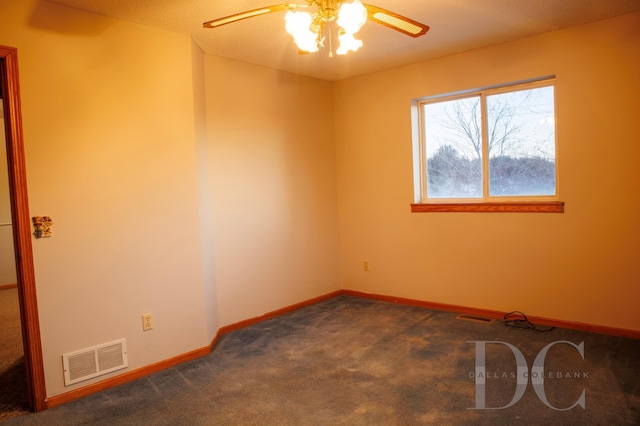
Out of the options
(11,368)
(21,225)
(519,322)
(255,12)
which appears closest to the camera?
(255,12)

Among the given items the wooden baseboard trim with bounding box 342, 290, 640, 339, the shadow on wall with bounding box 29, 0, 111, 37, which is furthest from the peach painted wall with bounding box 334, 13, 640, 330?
the shadow on wall with bounding box 29, 0, 111, 37

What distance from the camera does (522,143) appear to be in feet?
12.4

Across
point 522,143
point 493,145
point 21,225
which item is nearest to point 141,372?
point 21,225

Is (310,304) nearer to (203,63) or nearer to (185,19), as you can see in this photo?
(203,63)

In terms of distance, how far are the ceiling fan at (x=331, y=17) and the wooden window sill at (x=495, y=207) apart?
205 centimetres

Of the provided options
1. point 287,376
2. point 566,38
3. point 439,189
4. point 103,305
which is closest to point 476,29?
point 566,38

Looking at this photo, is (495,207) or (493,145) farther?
(493,145)

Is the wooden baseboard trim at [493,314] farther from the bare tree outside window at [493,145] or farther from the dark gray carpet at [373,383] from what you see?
the bare tree outside window at [493,145]

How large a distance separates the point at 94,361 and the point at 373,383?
5.73 ft

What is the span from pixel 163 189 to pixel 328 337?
67.7 inches

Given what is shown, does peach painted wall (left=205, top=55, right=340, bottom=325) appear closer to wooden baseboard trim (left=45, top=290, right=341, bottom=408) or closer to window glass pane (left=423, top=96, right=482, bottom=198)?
wooden baseboard trim (left=45, top=290, right=341, bottom=408)

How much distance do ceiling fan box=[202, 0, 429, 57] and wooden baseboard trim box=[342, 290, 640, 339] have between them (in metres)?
2.64

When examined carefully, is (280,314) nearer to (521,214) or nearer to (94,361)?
(94,361)

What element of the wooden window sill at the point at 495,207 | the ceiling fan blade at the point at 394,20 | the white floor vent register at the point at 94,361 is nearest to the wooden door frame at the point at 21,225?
the white floor vent register at the point at 94,361
